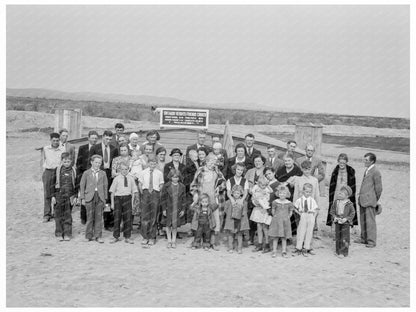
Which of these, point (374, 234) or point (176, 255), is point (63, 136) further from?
point (374, 234)

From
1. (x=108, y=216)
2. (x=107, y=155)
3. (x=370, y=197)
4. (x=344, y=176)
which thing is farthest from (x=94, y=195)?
(x=370, y=197)

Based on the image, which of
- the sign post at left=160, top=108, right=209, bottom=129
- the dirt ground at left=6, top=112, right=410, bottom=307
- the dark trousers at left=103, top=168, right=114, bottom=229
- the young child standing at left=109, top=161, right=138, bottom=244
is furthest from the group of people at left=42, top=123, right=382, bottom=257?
the sign post at left=160, top=108, right=209, bottom=129

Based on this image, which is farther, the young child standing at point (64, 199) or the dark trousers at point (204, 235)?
the young child standing at point (64, 199)

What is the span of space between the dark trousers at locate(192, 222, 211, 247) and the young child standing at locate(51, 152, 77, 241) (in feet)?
6.93

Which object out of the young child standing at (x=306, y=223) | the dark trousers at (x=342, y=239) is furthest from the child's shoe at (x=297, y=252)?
the dark trousers at (x=342, y=239)

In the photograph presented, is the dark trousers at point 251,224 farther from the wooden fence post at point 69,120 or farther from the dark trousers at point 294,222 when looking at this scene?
the wooden fence post at point 69,120

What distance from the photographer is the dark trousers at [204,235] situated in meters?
7.22

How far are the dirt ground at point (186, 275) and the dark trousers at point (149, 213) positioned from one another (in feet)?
0.77

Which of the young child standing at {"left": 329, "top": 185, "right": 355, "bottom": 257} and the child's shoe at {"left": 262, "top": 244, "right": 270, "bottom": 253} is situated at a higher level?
the young child standing at {"left": 329, "top": 185, "right": 355, "bottom": 257}

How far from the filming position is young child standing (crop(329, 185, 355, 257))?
7.22 meters

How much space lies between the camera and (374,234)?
7961 millimetres

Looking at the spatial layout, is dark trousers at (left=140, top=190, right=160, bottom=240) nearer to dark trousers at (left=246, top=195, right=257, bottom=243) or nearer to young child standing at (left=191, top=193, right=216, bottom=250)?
young child standing at (left=191, top=193, right=216, bottom=250)

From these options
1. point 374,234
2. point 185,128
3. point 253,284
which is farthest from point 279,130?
point 253,284

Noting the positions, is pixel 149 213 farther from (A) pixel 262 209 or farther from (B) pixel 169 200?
(A) pixel 262 209
